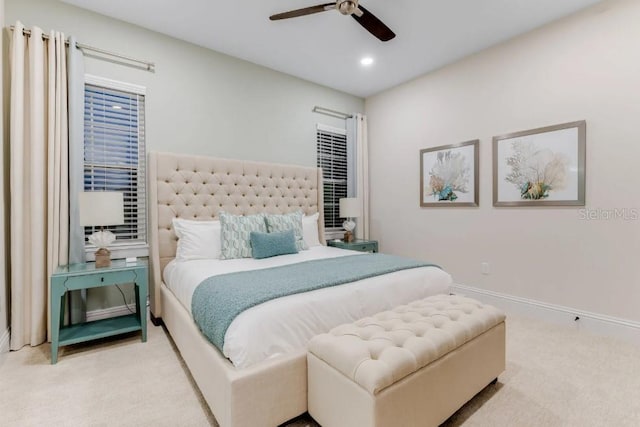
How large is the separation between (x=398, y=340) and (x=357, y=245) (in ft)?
9.13

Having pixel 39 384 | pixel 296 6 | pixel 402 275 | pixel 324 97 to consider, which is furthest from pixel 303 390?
pixel 324 97

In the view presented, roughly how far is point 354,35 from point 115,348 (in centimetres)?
366

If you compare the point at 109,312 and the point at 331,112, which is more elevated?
the point at 331,112

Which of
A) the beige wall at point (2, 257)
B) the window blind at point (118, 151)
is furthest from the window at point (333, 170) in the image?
the beige wall at point (2, 257)

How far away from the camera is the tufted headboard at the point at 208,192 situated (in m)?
3.03

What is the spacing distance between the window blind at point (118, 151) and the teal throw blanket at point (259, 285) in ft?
5.25

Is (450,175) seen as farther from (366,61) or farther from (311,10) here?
(311,10)

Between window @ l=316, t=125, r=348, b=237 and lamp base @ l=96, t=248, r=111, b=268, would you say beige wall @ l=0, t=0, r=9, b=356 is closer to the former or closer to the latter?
lamp base @ l=96, t=248, r=111, b=268

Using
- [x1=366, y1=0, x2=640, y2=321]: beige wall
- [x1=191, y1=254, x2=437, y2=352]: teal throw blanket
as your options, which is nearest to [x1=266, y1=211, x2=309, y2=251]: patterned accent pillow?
[x1=191, y1=254, x2=437, y2=352]: teal throw blanket

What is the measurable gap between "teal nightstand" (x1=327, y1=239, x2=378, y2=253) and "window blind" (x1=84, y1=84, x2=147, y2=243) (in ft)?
7.64

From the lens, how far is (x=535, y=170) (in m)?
3.15

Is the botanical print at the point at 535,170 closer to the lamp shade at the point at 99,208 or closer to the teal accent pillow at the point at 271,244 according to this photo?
the teal accent pillow at the point at 271,244

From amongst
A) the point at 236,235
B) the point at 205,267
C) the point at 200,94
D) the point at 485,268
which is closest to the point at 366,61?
the point at 200,94

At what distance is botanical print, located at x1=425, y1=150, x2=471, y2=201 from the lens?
3.77m
